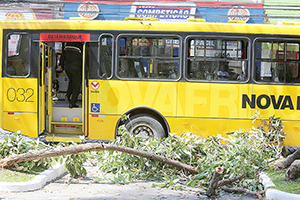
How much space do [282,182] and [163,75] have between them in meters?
4.18

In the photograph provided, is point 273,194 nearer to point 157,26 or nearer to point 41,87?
point 157,26

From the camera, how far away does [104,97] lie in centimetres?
914

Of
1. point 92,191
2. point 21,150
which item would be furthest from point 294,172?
point 21,150

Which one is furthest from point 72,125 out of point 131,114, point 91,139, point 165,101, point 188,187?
point 188,187

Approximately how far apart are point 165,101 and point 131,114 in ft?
3.05

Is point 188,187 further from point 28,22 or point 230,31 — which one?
point 28,22

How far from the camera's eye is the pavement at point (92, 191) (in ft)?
17.6

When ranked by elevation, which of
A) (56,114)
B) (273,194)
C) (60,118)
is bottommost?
(273,194)

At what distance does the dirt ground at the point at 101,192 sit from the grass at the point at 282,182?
47 centimetres

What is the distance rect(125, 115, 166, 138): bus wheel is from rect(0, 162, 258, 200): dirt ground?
→ 8.22 ft

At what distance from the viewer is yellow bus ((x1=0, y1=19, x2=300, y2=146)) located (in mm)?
8938

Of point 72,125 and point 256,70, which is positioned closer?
point 256,70

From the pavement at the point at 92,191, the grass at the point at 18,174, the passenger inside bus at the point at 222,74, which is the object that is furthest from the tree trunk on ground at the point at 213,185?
the passenger inside bus at the point at 222,74

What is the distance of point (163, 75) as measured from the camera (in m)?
9.11
